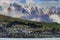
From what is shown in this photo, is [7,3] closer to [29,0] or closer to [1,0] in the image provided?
[1,0]

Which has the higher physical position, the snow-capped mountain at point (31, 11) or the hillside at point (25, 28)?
the snow-capped mountain at point (31, 11)

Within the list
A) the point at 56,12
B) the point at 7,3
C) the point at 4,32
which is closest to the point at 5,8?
the point at 7,3

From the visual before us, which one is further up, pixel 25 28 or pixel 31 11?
pixel 31 11

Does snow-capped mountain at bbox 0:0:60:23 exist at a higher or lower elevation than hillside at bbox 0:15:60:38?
higher

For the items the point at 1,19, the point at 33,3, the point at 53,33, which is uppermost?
the point at 33,3
